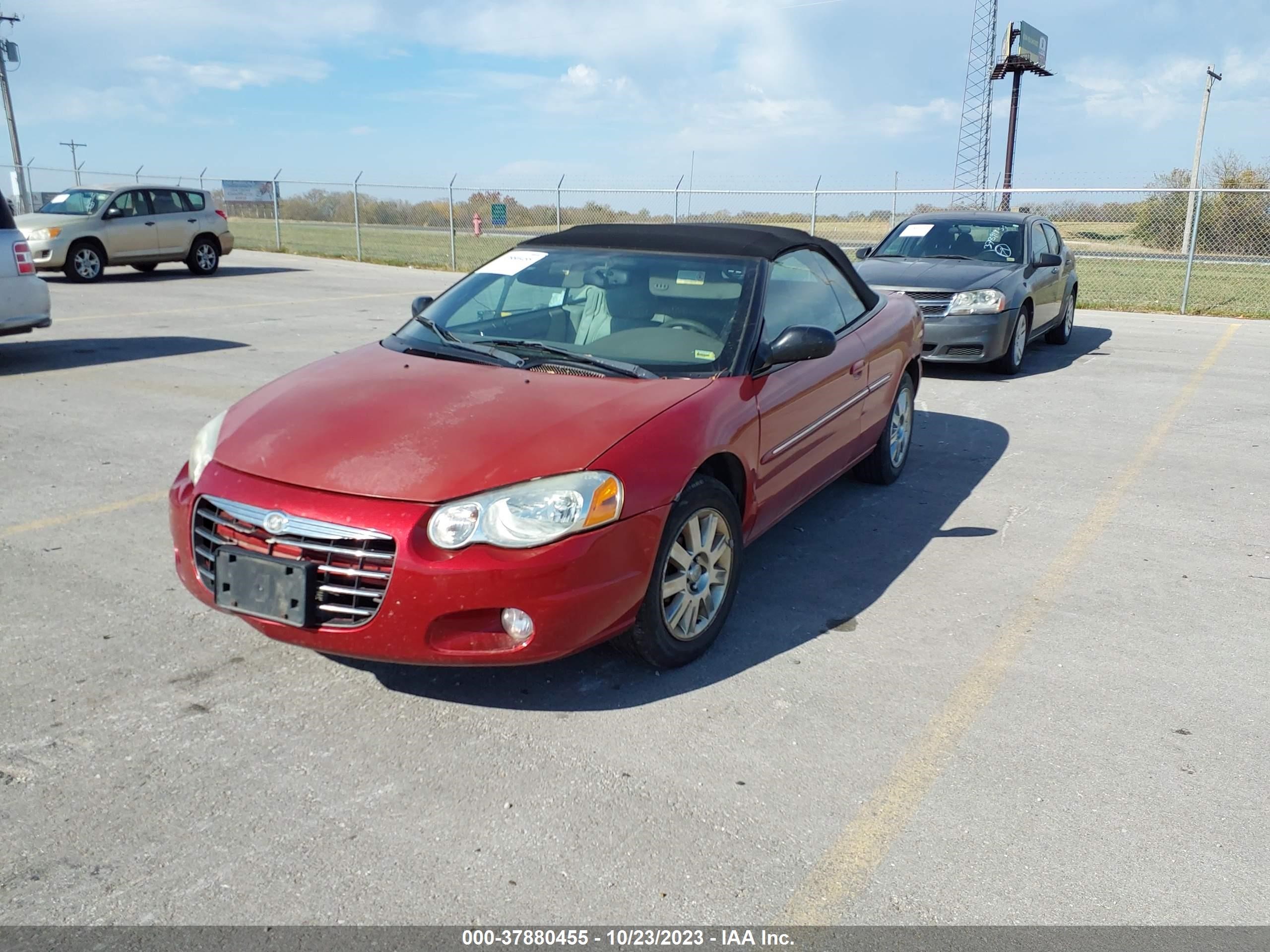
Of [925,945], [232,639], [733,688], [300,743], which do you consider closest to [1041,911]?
[925,945]

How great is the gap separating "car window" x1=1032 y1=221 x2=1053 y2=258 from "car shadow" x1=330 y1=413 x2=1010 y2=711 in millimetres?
4519

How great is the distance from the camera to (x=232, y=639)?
12.8ft

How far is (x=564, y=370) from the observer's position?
406 cm

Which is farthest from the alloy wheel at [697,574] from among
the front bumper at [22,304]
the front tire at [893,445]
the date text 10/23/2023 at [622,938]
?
the front bumper at [22,304]

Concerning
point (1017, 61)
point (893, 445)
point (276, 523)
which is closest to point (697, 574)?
point (276, 523)

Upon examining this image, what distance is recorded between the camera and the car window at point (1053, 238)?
37.7ft

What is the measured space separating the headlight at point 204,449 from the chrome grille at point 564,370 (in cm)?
115

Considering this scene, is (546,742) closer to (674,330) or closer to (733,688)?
(733,688)

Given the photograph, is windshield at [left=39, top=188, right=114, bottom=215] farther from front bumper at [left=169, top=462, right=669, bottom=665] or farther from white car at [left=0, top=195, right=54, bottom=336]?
front bumper at [left=169, top=462, right=669, bottom=665]

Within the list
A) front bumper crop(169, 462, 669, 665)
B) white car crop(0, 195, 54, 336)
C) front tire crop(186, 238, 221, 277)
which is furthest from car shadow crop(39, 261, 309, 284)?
front bumper crop(169, 462, 669, 665)

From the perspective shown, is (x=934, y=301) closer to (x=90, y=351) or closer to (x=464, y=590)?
(x=464, y=590)

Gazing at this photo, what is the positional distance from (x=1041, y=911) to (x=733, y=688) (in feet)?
4.35

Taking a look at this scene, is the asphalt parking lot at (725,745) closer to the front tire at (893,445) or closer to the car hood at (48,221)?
the front tire at (893,445)

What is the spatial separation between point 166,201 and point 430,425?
56.4ft
